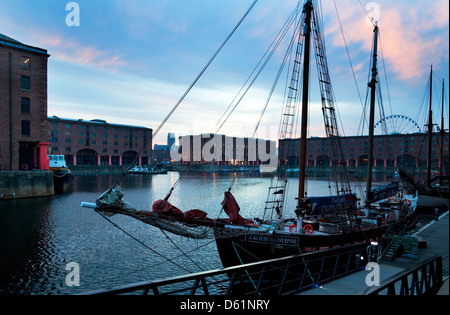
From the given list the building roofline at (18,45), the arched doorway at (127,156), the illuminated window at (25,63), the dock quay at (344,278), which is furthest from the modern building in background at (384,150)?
the dock quay at (344,278)

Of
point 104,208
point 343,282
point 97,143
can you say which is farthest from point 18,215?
point 97,143

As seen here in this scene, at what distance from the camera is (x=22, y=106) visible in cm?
5222

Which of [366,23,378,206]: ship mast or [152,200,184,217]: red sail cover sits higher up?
[366,23,378,206]: ship mast

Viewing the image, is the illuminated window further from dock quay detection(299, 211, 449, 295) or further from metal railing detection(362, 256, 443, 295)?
metal railing detection(362, 256, 443, 295)

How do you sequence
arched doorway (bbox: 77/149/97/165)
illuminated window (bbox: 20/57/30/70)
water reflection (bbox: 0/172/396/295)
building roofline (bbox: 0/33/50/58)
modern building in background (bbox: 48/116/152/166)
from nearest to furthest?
water reflection (bbox: 0/172/396/295)
building roofline (bbox: 0/33/50/58)
illuminated window (bbox: 20/57/30/70)
modern building in background (bbox: 48/116/152/166)
arched doorway (bbox: 77/149/97/165)

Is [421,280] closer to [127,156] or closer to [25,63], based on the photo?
[25,63]

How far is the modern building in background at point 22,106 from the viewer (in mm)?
49812

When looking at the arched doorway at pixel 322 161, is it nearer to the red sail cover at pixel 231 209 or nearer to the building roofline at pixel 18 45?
the building roofline at pixel 18 45

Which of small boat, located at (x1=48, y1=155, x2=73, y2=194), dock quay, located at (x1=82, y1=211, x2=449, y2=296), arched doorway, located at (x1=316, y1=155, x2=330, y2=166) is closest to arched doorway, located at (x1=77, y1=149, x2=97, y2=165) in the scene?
small boat, located at (x1=48, y1=155, x2=73, y2=194)

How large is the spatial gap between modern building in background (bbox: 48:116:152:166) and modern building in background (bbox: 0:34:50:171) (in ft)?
174

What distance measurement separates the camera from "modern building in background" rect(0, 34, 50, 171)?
4981 cm
